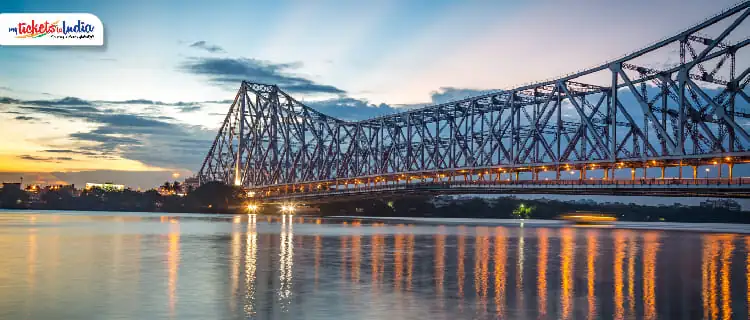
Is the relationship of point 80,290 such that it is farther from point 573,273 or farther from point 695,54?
point 695,54

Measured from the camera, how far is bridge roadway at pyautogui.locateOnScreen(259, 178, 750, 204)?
257ft

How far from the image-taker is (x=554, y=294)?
21.7 m

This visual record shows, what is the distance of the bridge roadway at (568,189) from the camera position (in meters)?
78.3

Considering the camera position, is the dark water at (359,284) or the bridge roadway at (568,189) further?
the bridge roadway at (568,189)

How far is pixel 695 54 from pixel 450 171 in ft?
182

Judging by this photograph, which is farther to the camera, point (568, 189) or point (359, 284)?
point (568, 189)

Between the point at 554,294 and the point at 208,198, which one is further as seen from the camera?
the point at 208,198

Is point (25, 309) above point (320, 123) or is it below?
below

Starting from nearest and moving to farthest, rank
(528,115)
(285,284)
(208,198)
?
(285,284) < (528,115) < (208,198)

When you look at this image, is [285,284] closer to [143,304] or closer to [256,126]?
[143,304]

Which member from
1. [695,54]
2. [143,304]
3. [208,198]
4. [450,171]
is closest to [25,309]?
[143,304]

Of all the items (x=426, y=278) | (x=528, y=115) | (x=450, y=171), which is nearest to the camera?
(x=426, y=278)

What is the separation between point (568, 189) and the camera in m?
96.8

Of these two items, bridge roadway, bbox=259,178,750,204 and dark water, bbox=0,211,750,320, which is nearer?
dark water, bbox=0,211,750,320
